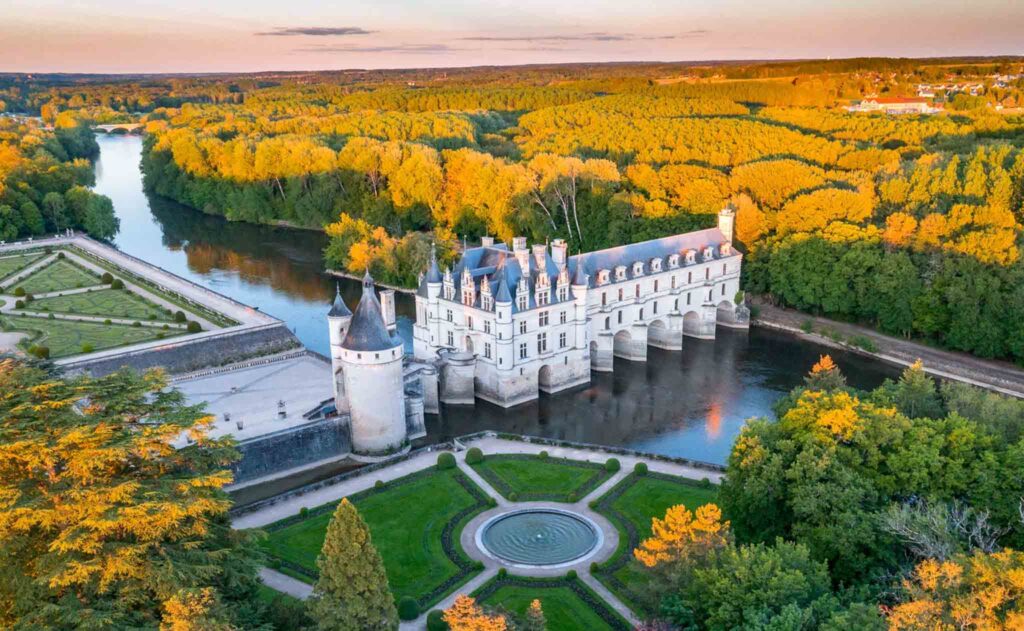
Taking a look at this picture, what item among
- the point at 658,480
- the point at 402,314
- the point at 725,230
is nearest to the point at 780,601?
the point at 658,480

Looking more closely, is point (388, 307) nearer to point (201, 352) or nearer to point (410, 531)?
point (201, 352)

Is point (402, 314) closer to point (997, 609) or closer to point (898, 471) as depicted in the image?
point (898, 471)

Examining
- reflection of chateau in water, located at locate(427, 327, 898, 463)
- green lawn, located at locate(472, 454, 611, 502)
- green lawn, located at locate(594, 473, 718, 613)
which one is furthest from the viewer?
reflection of chateau in water, located at locate(427, 327, 898, 463)

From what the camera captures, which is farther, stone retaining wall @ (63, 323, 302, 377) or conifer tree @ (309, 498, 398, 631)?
stone retaining wall @ (63, 323, 302, 377)

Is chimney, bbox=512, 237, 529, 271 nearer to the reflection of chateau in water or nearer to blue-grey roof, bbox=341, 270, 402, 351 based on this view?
the reflection of chateau in water

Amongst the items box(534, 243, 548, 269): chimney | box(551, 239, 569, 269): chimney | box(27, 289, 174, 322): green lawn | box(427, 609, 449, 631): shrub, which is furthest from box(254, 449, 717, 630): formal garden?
box(27, 289, 174, 322): green lawn
